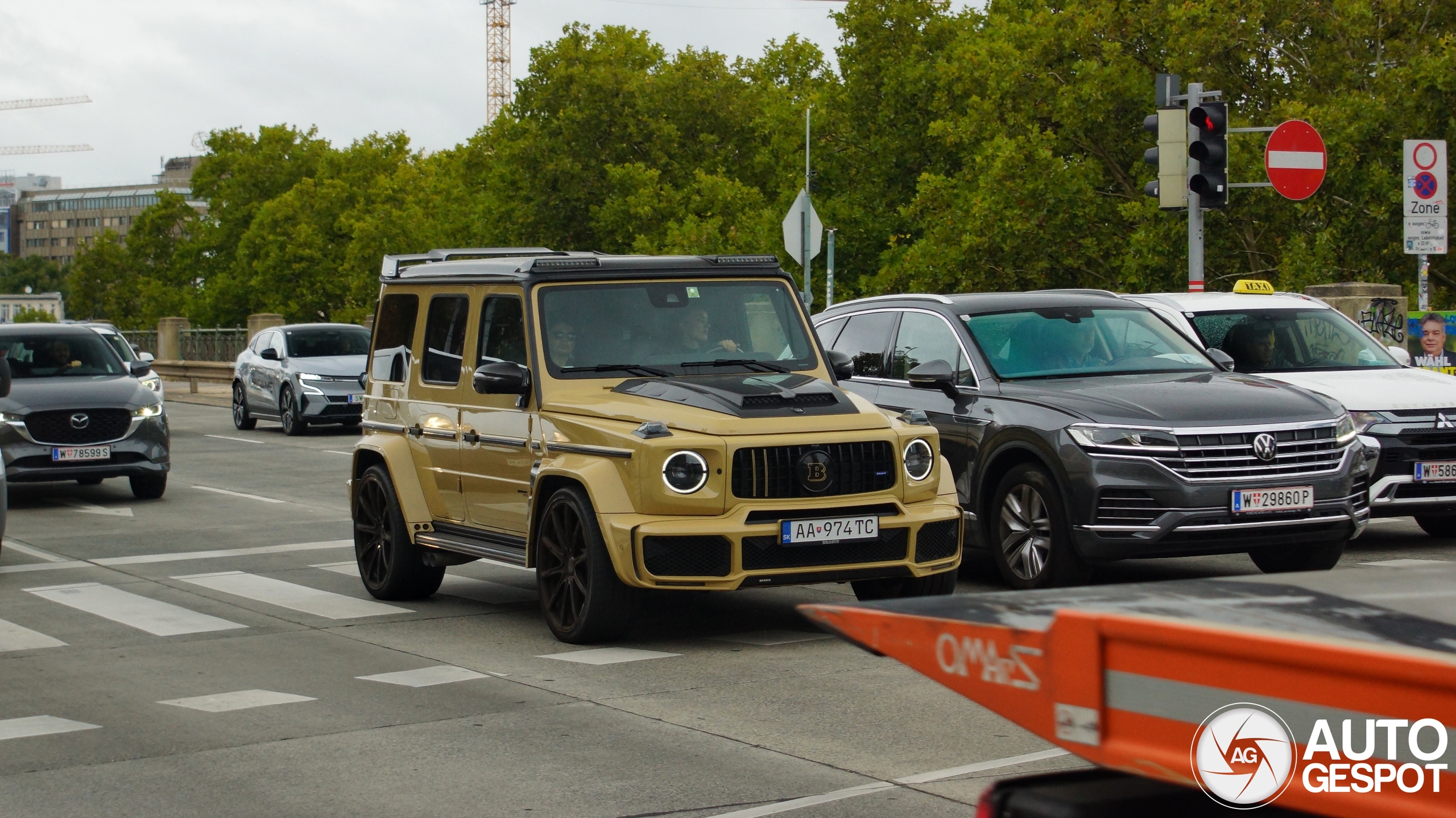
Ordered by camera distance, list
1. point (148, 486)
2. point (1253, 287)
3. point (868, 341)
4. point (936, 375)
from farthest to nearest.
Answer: point (148, 486), point (1253, 287), point (868, 341), point (936, 375)

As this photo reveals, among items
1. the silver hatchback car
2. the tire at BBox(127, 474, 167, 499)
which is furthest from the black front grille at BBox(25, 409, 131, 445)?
the silver hatchback car

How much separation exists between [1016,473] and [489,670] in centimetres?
345

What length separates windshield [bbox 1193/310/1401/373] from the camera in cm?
1279

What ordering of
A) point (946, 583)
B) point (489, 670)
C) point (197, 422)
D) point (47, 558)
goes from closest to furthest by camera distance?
point (489, 670) < point (946, 583) < point (47, 558) < point (197, 422)

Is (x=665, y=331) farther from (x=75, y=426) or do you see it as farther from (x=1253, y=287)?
(x=75, y=426)

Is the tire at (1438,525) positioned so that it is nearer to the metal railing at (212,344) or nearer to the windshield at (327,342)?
the windshield at (327,342)

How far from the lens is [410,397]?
417 inches

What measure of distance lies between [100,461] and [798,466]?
1120 cm

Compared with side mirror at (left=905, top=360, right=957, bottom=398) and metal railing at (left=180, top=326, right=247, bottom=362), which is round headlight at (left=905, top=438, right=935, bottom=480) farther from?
metal railing at (left=180, top=326, right=247, bottom=362)

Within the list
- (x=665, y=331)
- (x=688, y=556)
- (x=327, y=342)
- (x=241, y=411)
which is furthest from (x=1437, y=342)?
(x=241, y=411)

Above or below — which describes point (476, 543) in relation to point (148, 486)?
above

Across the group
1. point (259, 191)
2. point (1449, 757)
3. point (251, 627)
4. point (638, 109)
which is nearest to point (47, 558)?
point (251, 627)

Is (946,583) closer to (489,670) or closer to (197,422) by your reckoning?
(489,670)

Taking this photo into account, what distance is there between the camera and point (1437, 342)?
18703mm
